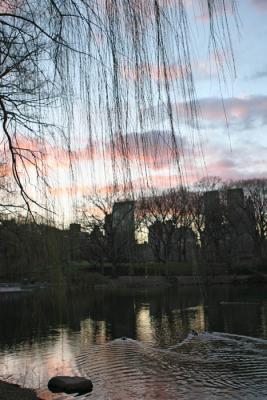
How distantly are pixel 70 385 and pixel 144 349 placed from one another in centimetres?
740

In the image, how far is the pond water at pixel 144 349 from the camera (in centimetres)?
1483

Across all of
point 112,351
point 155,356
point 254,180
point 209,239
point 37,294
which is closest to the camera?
point 155,356

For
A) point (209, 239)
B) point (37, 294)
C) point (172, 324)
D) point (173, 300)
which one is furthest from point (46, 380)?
point (209, 239)

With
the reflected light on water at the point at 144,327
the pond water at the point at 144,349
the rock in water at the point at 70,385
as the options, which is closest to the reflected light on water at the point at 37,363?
the pond water at the point at 144,349

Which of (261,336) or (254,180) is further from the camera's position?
(254,180)

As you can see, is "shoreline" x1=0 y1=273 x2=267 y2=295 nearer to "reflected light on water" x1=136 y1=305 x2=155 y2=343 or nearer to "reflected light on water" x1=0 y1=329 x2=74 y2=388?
"reflected light on water" x1=136 y1=305 x2=155 y2=343

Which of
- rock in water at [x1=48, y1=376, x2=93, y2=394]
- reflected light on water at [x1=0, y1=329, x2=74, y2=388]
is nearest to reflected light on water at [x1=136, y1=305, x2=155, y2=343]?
reflected light on water at [x1=0, y1=329, x2=74, y2=388]

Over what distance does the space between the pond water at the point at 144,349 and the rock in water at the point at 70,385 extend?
0.26 m

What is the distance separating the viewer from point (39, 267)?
27.2 ft

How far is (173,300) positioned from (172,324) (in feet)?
52.6

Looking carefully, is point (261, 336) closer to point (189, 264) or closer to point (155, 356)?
point (155, 356)

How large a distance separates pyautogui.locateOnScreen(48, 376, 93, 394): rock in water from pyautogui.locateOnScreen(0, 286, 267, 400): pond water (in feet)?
0.85

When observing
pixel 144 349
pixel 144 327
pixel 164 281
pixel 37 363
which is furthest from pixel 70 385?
pixel 164 281

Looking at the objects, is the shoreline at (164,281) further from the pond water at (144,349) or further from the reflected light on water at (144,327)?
the reflected light on water at (144,327)
